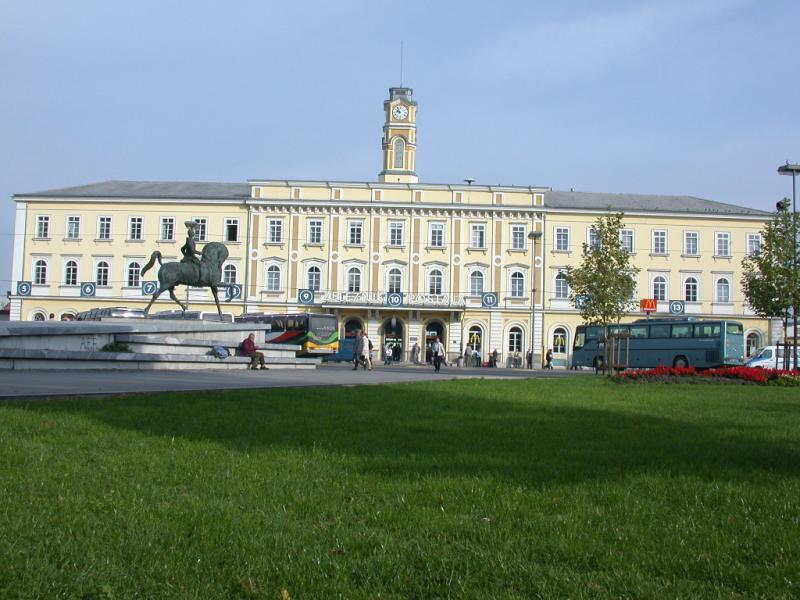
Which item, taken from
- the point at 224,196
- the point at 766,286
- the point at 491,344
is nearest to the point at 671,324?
the point at 766,286

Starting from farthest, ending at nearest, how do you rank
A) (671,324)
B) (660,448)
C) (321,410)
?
(671,324) → (321,410) → (660,448)

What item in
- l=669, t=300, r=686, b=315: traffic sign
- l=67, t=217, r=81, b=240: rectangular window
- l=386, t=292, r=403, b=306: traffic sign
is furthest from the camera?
l=67, t=217, r=81, b=240: rectangular window

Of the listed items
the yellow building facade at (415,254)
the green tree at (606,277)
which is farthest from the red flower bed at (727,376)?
the yellow building facade at (415,254)

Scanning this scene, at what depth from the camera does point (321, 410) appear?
1324 cm

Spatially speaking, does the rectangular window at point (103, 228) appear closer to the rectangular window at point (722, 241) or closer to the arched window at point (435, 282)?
the arched window at point (435, 282)

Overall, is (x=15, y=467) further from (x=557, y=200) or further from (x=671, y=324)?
(x=557, y=200)

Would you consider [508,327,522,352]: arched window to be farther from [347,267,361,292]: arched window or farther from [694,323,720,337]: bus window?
[694,323,720,337]: bus window

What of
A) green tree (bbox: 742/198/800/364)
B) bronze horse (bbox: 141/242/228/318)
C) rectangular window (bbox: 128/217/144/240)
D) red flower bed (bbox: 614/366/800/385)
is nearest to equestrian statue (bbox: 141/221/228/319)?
bronze horse (bbox: 141/242/228/318)

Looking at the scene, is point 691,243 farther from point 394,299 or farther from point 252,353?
point 252,353

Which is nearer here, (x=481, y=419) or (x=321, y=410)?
(x=481, y=419)

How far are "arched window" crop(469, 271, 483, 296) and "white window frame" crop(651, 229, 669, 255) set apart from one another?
13709mm

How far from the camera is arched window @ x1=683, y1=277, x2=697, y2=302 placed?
70000 millimetres

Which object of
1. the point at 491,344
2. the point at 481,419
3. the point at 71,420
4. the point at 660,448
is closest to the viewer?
the point at 660,448

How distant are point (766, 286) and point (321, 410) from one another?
1081 inches
